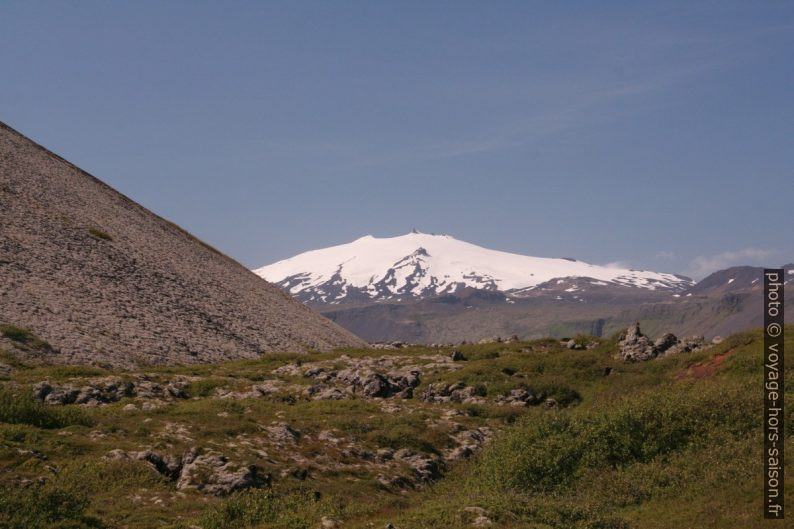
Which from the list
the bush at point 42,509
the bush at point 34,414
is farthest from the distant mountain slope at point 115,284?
the bush at point 42,509

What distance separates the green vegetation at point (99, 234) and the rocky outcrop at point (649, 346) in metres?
59.6

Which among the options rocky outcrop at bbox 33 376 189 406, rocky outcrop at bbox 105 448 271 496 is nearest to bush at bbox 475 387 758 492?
rocky outcrop at bbox 105 448 271 496

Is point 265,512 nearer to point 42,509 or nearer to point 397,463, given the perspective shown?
point 42,509

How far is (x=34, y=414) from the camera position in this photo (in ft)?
121

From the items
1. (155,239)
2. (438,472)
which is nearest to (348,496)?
(438,472)

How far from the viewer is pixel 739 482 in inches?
1222

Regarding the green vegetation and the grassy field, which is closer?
the grassy field

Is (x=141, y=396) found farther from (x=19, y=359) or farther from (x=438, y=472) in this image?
(x=438, y=472)

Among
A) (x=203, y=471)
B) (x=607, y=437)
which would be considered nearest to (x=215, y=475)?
(x=203, y=471)

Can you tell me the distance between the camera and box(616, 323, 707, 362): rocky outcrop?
62.1 meters

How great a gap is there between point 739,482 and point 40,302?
54922 millimetres

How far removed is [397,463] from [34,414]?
18.0m

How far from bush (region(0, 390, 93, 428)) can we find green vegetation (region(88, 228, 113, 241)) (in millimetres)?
54280

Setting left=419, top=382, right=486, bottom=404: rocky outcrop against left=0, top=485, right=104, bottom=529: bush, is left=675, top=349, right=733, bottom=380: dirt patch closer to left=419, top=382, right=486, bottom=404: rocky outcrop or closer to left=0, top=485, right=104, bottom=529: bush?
left=419, top=382, right=486, bottom=404: rocky outcrop
